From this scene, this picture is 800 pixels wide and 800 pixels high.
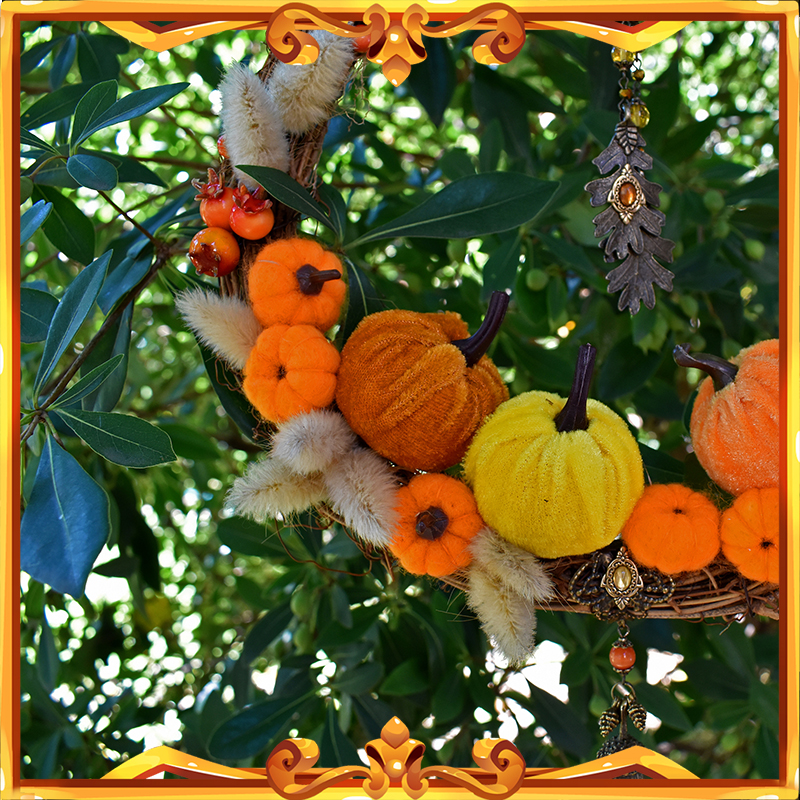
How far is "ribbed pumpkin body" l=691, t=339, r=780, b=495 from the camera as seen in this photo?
48 centimetres

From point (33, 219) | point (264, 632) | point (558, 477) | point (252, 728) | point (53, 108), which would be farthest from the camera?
point (264, 632)

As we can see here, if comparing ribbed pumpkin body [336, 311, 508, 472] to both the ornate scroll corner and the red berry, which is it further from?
the ornate scroll corner

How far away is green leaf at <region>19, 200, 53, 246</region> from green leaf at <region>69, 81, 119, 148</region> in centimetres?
5

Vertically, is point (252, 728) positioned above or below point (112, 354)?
below

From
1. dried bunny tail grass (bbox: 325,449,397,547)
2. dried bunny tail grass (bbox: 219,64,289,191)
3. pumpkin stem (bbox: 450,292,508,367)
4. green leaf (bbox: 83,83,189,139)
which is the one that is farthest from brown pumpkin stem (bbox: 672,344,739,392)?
green leaf (bbox: 83,83,189,139)

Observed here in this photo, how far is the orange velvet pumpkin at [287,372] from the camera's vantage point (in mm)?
478

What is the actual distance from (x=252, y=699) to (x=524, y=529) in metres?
0.86

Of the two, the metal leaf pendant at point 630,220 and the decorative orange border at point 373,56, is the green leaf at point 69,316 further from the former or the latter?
the metal leaf pendant at point 630,220

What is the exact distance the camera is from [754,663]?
3.10ft

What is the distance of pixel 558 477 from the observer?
0.45m

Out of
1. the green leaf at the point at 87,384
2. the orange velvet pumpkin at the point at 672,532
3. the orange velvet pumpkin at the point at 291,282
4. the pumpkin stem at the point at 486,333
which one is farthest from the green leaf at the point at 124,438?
the orange velvet pumpkin at the point at 672,532

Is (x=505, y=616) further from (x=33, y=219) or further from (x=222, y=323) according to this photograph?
(x=33, y=219)

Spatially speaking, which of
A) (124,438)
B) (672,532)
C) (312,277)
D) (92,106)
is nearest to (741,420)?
(672,532)

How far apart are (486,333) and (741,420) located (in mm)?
198
